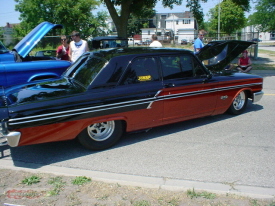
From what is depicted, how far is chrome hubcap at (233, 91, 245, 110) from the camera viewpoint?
6160 millimetres

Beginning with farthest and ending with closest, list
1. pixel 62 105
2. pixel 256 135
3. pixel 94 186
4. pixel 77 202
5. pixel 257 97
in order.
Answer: pixel 257 97
pixel 256 135
pixel 62 105
pixel 94 186
pixel 77 202

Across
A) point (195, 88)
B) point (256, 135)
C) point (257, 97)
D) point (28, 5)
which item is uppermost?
point (28, 5)

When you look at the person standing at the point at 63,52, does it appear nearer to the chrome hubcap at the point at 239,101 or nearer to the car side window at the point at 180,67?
the car side window at the point at 180,67

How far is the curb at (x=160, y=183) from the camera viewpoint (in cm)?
324

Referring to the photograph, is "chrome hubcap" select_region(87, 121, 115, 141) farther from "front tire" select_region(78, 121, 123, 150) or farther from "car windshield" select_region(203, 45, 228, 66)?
"car windshield" select_region(203, 45, 228, 66)

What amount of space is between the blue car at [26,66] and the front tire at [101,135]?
8.00 ft

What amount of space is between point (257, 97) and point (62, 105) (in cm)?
434

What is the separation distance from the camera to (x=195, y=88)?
16.9 ft

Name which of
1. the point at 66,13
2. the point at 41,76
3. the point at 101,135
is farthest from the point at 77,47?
the point at 66,13

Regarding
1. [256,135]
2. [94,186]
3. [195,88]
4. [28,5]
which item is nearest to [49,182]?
[94,186]

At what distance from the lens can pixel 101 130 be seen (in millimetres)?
4453

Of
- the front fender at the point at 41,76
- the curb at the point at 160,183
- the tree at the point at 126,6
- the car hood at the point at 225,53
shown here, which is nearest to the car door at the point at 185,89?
the curb at the point at 160,183

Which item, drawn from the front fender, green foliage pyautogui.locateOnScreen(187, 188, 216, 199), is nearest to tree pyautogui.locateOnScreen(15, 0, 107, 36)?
the front fender

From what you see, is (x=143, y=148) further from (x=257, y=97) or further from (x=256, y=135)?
(x=257, y=97)
